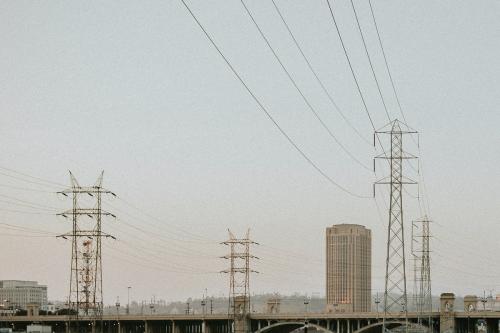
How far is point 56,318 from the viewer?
199 m

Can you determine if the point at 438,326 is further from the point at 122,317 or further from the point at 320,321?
the point at 122,317

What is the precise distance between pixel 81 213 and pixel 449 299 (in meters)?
78.9

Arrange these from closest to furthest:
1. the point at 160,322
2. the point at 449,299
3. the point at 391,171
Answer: the point at 391,171
the point at 449,299
the point at 160,322

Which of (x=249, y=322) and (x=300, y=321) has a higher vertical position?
Result: (x=300, y=321)

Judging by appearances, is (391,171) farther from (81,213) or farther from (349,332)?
(349,332)

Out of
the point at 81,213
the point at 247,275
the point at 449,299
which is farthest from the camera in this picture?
the point at 449,299

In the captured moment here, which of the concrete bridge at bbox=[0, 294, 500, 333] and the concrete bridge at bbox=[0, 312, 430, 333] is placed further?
the concrete bridge at bbox=[0, 312, 430, 333]

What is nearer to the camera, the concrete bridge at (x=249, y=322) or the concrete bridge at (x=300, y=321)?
the concrete bridge at (x=300, y=321)

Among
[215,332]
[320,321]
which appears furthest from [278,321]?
[215,332]

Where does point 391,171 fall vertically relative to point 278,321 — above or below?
above

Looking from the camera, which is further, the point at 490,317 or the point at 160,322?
the point at 160,322

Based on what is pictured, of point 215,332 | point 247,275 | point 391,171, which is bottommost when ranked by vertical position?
point 215,332

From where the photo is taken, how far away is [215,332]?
653 feet

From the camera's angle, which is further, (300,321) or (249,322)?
(249,322)
